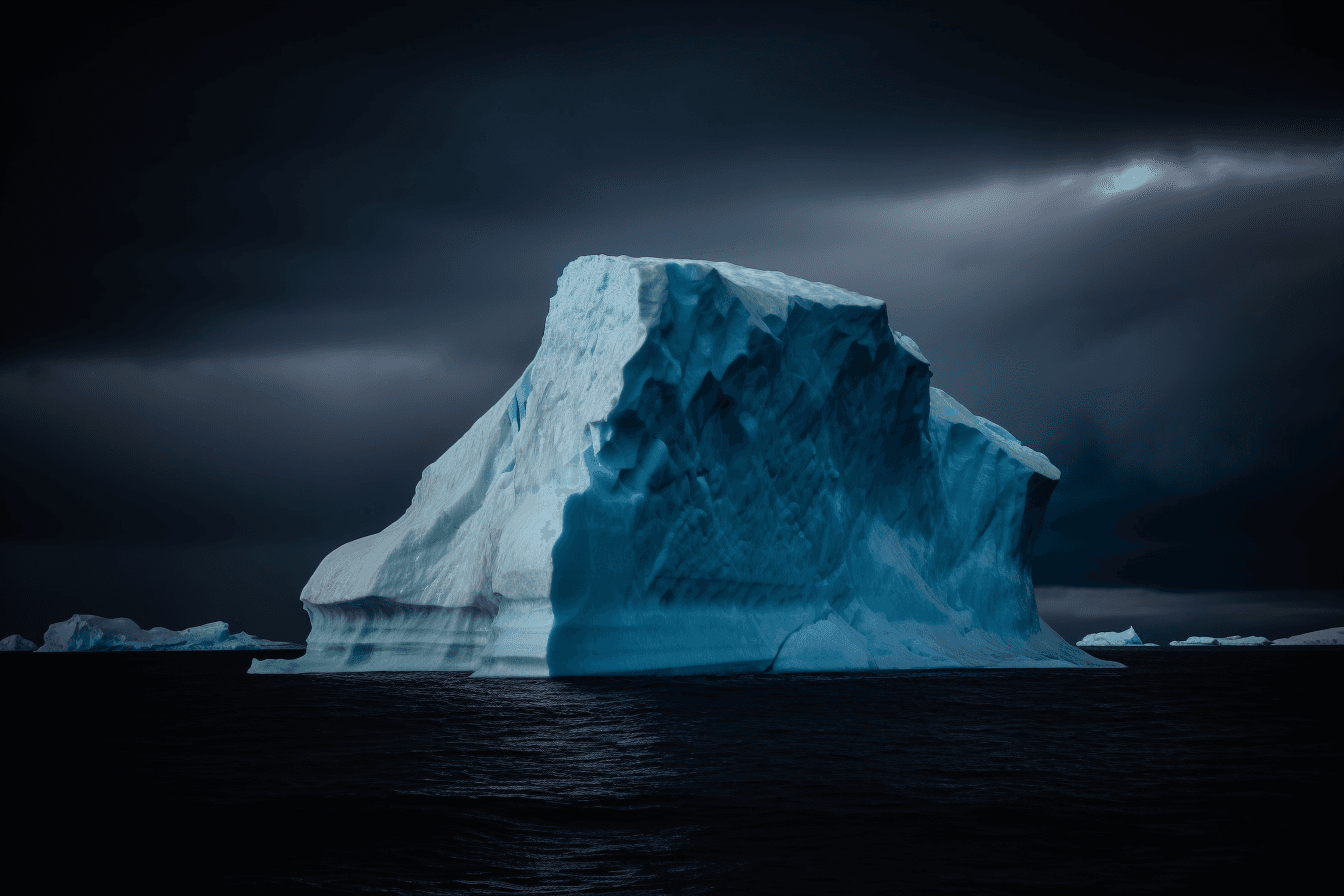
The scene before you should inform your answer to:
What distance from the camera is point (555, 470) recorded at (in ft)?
60.2

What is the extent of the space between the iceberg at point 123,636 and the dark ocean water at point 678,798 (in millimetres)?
55675

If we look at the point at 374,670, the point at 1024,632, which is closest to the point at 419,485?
the point at 374,670

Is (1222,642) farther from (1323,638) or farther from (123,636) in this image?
(123,636)

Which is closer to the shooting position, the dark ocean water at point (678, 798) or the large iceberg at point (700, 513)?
the dark ocean water at point (678, 798)

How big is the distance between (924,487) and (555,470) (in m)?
10.4

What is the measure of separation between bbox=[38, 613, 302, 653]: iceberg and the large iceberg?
45.7 m

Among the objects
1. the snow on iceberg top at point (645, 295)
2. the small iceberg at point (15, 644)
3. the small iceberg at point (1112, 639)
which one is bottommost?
the small iceberg at point (15, 644)

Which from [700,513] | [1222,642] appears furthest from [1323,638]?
[700,513]

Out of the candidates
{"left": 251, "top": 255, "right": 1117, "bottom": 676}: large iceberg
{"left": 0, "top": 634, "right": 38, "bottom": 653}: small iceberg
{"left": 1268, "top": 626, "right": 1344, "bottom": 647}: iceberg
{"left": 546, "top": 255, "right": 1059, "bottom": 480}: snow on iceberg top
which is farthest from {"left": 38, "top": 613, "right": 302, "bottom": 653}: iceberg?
{"left": 1268, "top": 626, "right": 1344, "bottom": 647}: iceberg

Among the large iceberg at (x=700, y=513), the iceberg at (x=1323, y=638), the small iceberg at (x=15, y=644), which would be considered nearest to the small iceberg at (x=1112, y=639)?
the iceberg at (x=1323, y=638)

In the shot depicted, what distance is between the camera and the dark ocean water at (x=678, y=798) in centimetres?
492

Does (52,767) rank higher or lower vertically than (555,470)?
lower

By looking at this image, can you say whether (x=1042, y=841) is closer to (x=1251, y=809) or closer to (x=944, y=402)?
(x=1251, y=809)

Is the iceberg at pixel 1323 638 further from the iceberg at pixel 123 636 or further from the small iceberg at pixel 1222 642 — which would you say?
the iceberg at pixel 123 636
